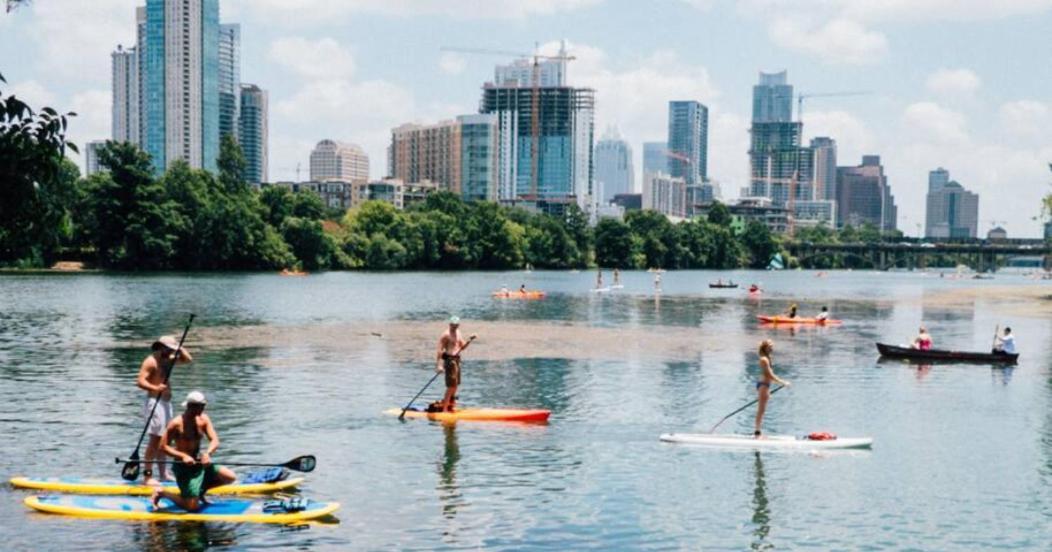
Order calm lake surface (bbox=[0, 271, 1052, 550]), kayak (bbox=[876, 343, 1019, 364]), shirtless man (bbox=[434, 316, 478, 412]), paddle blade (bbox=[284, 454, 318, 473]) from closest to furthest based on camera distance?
1. calm lake surface (bbox=[0, 271, 1052, 550])
2. paddle blade (bbox=[284, 454, 318, 473])
3. shirtless man (bbox=[434, 316, 478, 412])
4. kayak (bbox=[876, 343, 1019, 364])

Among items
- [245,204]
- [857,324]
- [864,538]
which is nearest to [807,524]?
[864,538]

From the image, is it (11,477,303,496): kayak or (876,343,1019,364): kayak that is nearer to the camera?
(11,477,303,496): kayak

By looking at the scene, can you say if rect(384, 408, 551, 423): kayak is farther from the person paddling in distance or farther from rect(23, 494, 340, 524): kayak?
rect(23, 494, 340, 524): kayak

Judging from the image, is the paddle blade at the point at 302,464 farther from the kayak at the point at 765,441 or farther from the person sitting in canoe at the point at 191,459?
the kayak at the point at 765,441

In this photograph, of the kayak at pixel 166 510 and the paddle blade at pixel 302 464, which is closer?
the kayak at pixel 166 510

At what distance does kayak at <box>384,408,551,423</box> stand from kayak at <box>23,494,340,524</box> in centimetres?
1081

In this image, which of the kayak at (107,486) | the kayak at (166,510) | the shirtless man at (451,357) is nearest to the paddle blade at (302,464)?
the kayak at (107,486)

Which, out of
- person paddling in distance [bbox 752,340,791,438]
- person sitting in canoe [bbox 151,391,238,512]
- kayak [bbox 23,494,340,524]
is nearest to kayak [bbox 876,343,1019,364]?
person paddling in distance [bbox 752,340,791,438]

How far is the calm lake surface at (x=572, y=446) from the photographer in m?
20.0

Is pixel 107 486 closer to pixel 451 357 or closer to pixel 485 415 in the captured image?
pixel 451 357

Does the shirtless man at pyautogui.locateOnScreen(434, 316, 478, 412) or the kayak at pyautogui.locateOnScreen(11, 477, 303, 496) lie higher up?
the shirtless man at pyautogui.locateOnScreen(434, 316, 478, 412)

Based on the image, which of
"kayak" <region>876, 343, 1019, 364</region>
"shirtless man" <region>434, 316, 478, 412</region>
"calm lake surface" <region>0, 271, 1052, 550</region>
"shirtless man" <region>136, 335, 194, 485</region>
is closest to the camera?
"calm lake surface" <region>0, 271, 1052, 550</region>

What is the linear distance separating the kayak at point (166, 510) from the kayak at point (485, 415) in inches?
426

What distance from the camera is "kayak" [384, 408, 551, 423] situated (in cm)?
3128
